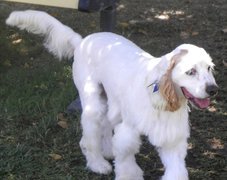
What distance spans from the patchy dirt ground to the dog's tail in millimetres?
1222

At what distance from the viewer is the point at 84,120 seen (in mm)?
4879

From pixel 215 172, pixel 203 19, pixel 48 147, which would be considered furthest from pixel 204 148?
pixel 203 19

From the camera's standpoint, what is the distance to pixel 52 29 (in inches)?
215

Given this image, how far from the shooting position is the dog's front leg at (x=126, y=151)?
4363 millimetres

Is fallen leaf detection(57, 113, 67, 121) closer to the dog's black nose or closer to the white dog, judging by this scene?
the white dog

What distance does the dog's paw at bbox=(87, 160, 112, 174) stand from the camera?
4.95 m

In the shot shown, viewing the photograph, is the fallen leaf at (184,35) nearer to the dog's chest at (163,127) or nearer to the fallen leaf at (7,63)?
the fallen leaf at (7,63)

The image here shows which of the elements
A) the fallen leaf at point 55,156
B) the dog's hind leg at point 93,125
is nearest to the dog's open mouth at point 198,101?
the dog's hind leg at point 93,125

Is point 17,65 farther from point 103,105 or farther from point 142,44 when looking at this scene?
point 103,105

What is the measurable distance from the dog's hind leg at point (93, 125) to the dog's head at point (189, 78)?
110cm

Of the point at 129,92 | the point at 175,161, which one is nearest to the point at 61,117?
the point at 129,92

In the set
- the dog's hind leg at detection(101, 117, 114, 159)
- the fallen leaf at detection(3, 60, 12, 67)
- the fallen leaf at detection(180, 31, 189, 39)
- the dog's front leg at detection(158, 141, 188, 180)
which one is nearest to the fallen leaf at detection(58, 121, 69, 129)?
the dog's hind leg at detection(101, 117, 114, 159)

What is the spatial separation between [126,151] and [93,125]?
53 cm

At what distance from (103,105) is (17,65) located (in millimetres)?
2886
